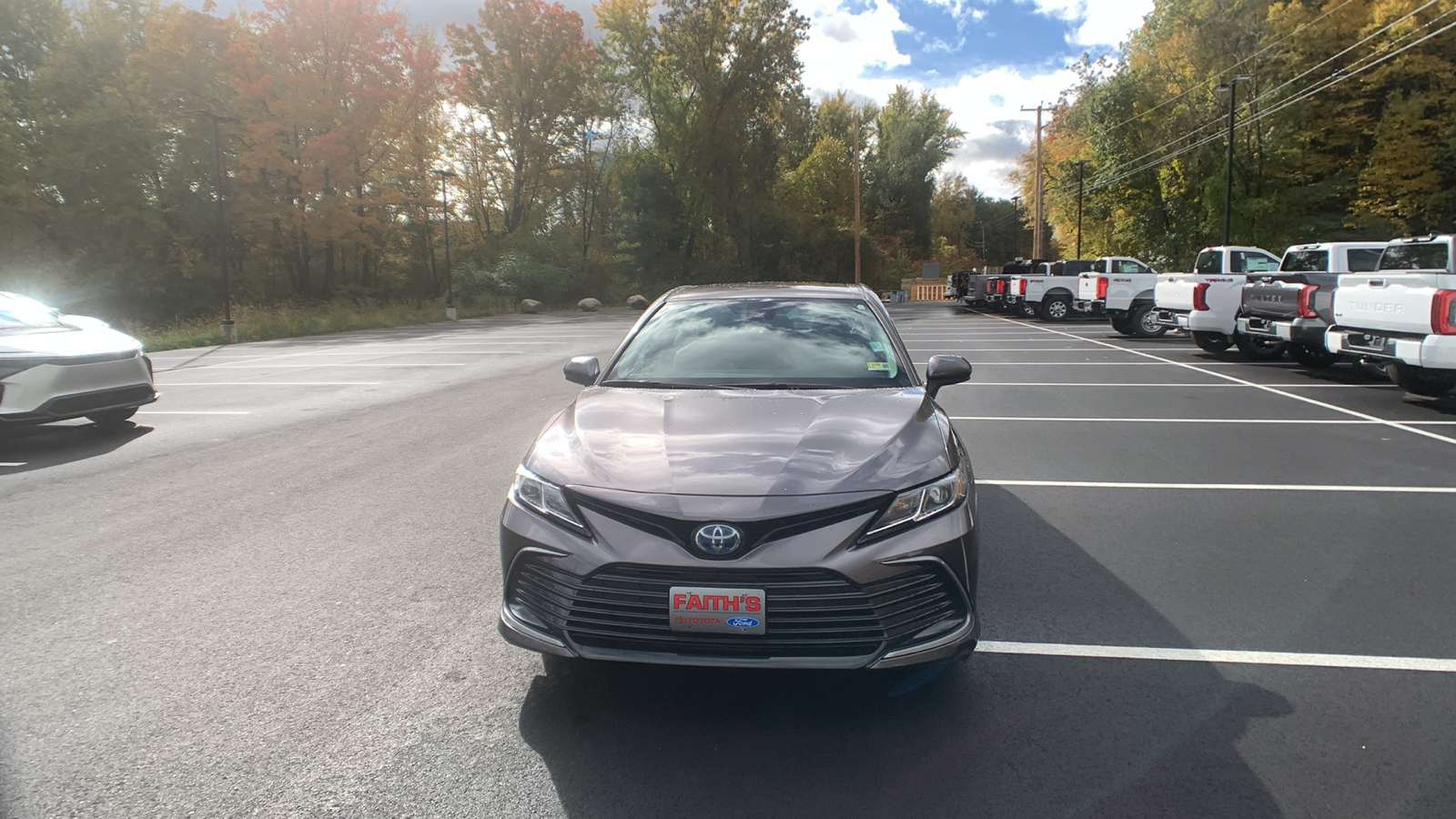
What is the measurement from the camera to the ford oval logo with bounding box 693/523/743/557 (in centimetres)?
288

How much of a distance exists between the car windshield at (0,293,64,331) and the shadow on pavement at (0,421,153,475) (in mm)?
1003

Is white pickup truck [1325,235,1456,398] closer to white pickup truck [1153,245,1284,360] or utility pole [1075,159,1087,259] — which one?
white pickup truck [1153,245,1284,360]

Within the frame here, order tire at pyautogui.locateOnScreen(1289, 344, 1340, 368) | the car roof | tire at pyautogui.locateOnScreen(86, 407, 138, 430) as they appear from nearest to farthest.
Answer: the car roof, tire at pyautogui.locateOnScreen(86, 407, 138, 430), tire at pyautogui.locateOnScreen(1289, 344, 1340, 368)

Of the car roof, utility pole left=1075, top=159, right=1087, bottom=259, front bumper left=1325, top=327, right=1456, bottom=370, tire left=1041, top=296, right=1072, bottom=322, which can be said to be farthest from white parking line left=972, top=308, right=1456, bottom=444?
utility pole left=1075, top=159, right=1087, bottom=259

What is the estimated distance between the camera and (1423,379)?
10727 mm

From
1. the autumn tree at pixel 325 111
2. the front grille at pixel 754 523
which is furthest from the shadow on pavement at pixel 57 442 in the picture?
the autumn tree at pixel 325 111

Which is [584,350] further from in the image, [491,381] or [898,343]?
[898,343]

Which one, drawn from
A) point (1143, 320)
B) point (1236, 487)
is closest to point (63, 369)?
point (1236, 487)

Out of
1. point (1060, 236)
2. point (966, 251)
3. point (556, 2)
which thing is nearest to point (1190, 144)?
point (1060, 236)

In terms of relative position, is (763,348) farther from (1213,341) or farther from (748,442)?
(1213,341)

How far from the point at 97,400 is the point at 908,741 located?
351 inches

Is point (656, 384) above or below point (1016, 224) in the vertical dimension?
below

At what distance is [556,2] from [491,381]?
42143 millimetres

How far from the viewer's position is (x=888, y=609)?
9.64 ft
